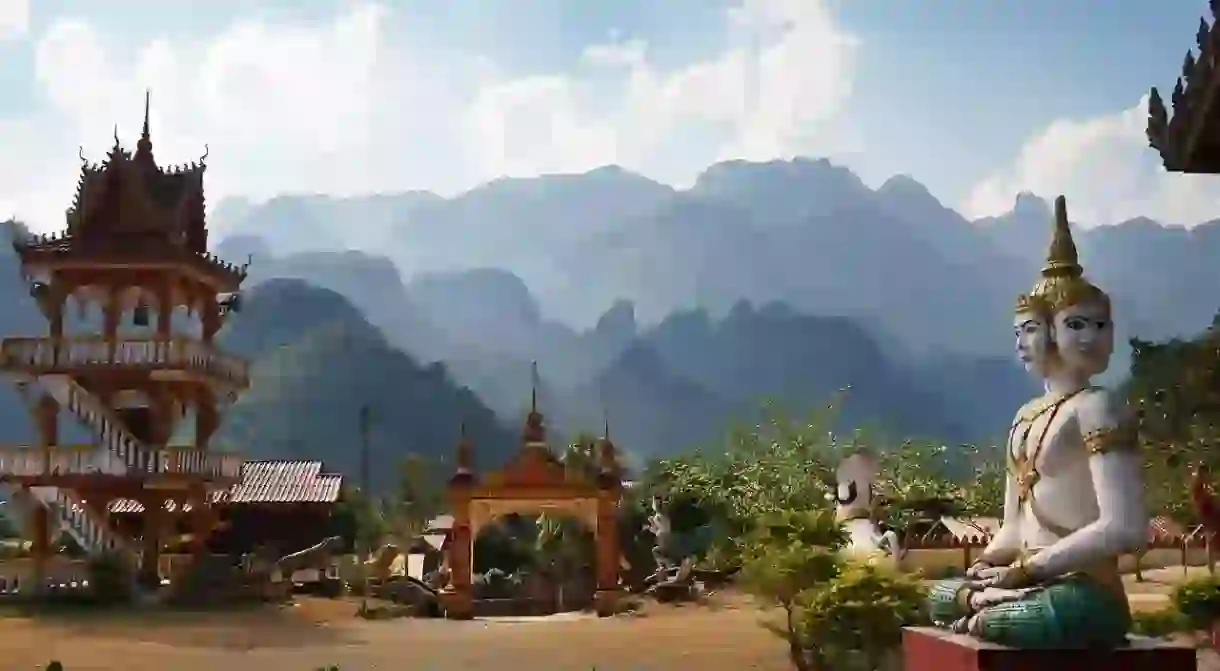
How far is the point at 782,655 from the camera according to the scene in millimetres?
14570

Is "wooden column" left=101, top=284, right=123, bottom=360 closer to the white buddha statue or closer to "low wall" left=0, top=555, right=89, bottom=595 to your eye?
"low wall" left=0, top=555, right=89, bottom=595

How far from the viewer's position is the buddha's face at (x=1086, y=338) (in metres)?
5.80

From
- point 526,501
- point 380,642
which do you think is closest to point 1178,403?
point 526,501

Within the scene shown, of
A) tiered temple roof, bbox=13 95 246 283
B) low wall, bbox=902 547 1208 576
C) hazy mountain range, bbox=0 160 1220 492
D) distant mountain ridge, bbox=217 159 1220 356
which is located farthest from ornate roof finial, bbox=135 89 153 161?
distant mountain ridge, bbox=217 159 1220 356

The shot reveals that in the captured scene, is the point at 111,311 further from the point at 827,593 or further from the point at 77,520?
the point at 827,593

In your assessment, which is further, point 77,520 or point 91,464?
point 77,520

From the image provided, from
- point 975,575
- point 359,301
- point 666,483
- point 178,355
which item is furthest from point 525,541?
point 359,301

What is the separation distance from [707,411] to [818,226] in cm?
3552

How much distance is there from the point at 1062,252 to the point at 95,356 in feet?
70.4

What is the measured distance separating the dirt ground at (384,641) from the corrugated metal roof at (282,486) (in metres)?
7.42

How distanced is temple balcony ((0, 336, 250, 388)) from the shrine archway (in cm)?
584

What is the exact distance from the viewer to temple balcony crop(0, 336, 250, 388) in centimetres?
2377

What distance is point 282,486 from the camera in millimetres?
31125

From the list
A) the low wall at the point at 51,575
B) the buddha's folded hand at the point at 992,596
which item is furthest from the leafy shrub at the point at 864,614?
the low wall at the point at 51,575
